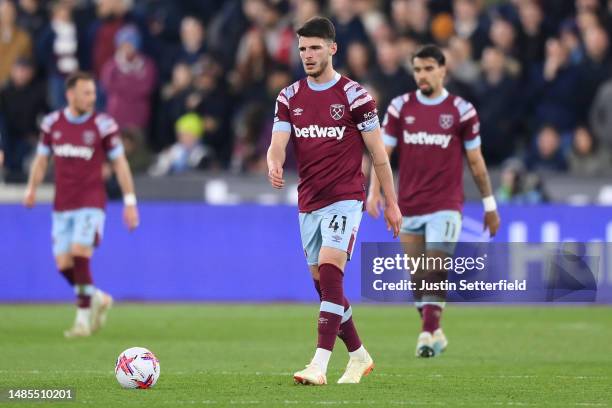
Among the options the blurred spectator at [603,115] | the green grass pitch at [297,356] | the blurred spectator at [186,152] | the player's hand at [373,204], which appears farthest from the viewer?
the blurred spectator at [186,152]

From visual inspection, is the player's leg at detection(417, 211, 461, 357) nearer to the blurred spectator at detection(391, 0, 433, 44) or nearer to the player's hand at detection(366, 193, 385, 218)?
the player's hand at detection(366, 193, 385, 218)

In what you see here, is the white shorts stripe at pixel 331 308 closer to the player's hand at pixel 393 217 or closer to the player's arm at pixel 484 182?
the player's hand at pixel 393 217

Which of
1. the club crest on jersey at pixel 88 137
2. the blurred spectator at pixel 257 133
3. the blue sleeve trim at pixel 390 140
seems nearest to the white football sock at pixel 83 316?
the club crest on jersey at pixel 88 137

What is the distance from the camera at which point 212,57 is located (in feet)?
76.3

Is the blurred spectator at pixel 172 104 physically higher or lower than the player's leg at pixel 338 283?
higher

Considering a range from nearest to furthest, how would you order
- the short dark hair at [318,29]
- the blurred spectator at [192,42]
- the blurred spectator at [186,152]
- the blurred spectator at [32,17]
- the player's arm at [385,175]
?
the short dark hair at [318,29], the player's arm at [385,175], the blurred spectator at [186,152], the blurred spectator at [192,42], the blurred spectator at [32,17]

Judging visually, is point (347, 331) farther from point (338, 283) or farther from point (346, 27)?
point (346, 27)

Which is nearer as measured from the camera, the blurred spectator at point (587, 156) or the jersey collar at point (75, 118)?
the jersey collar at point (75, 118)

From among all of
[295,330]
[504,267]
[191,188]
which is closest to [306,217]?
[295,330]

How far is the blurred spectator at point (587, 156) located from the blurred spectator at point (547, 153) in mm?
331

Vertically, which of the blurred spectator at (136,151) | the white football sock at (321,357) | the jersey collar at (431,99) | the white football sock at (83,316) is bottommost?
the white football sock at (321,357)

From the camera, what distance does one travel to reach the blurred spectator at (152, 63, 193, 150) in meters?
23.1

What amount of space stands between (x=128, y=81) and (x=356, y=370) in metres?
13.8

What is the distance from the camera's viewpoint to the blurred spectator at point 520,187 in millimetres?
19984
